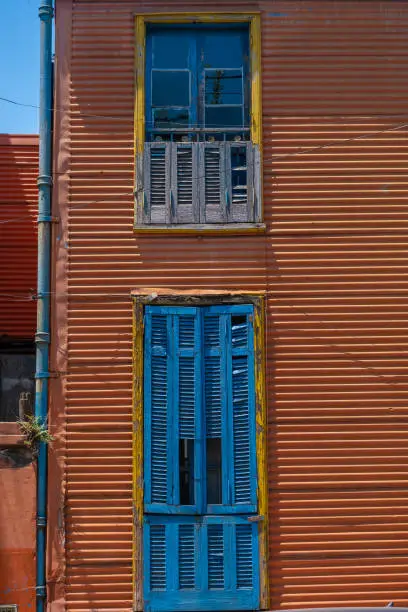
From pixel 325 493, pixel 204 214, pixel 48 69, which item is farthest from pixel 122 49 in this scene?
pixel 325 493

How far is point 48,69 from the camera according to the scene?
8.61 meters

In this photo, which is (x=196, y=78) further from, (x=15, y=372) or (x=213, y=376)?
(x=15, y=372)

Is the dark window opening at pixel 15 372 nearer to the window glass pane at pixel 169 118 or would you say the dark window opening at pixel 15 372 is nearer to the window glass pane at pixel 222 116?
the window glass pane at pixel 169 118

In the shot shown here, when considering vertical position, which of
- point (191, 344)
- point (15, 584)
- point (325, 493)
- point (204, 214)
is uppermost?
point (204, 214)

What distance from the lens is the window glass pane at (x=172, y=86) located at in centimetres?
860

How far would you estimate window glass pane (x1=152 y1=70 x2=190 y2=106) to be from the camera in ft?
28.2

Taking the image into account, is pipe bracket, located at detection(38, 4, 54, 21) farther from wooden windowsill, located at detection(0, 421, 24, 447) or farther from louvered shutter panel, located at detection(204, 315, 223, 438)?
wooden windowsill, located at detection(0, 421, 24, 447)

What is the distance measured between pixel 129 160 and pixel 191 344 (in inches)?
80.4

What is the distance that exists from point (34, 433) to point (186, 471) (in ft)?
4.95

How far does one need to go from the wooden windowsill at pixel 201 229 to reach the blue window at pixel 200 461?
31.1 inches

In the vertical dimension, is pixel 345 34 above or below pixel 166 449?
above

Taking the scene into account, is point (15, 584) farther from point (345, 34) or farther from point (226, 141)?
point (345, 34)

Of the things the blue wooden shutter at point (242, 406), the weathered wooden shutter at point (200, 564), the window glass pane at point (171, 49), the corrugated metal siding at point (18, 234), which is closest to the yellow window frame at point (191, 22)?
the window glass pane at point (171, 49)

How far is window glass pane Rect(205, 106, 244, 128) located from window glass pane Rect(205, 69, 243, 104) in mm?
77
